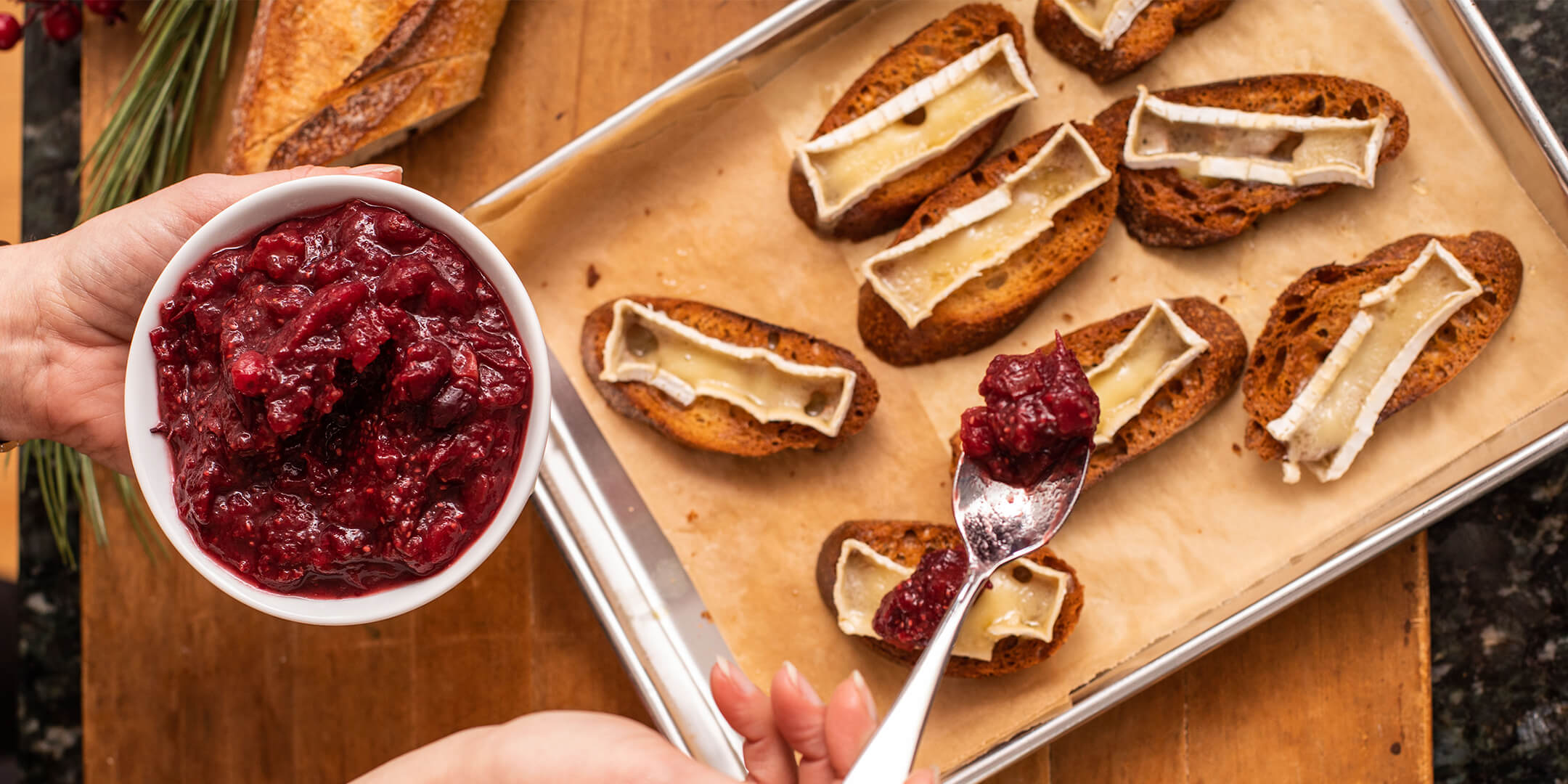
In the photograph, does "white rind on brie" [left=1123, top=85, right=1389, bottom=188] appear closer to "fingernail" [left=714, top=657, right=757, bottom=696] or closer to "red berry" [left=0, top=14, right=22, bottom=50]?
"fingernail" [left=714, top=657, right=757, bottom=696]

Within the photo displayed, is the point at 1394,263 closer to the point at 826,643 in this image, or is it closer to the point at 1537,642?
the point at 1537,642

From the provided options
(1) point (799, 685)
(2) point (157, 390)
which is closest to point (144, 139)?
(2) point (157, 390)

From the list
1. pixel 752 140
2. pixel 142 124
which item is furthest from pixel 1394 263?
pixel 142 124

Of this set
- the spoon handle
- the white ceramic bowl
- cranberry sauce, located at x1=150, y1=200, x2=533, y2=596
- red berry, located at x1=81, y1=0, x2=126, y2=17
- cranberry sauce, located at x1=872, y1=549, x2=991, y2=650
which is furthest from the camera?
red berry, located at x1=81, y1=0, x2=126, y2=17

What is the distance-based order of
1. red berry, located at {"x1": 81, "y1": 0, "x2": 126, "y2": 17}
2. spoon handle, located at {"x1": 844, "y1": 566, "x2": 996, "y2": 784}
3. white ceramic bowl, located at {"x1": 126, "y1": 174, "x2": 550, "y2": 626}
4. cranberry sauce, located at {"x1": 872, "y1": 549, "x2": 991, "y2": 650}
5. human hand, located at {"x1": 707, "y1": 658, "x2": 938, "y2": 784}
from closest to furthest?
white ceramic bowl, located at {"x1": 126, "y1": 174, "x2": 550, "y2": 626} → spoon handle, located at {"x1": 844, "y1": 566, "x2": 996, "y2": 784} → human hand, located at {"x1": 707, "y1": 658, "x2": 938, "y2": 784} → cranberry sauce, located at {"x1": 872, "y1": 549, "x2": 991, "y2": 650} → red berry, located at {"x1": 81, "y1": 0, "x2": 126, "y2": 17}

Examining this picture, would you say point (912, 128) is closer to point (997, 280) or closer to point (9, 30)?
point (997, 280)

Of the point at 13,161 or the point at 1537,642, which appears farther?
the point at 13,161

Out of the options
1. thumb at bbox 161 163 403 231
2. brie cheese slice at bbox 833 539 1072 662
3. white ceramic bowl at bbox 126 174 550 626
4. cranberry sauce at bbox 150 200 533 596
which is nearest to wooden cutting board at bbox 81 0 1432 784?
brie cheese slice at bbox 833 539 1072 662
